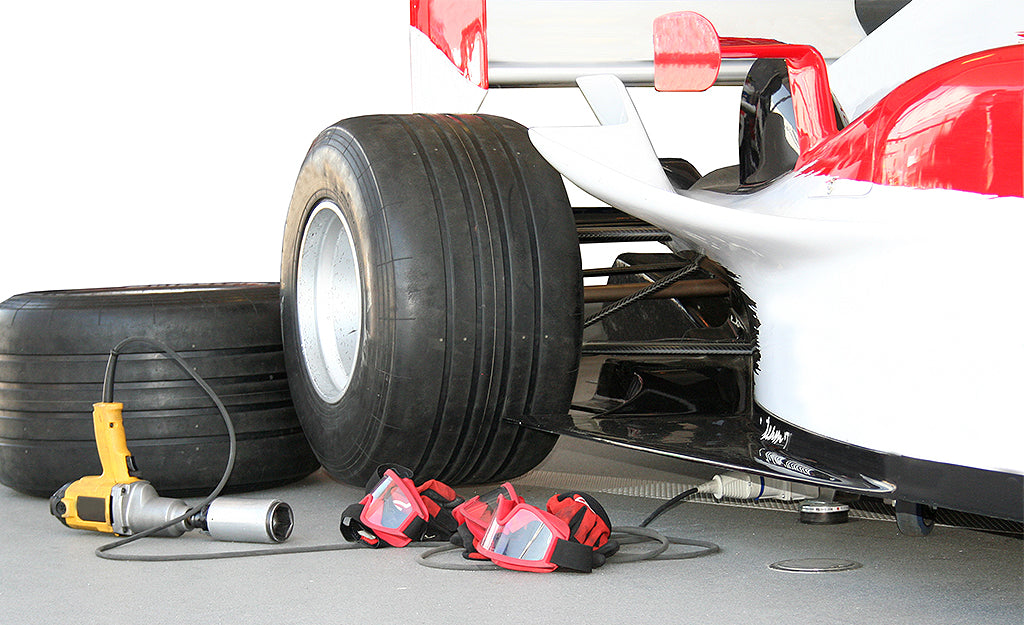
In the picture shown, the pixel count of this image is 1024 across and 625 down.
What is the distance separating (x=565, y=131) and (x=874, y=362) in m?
0.81

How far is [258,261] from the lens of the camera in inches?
221

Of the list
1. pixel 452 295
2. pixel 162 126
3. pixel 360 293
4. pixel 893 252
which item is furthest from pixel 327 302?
pixel 162 126

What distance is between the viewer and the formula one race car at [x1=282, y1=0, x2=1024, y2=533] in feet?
4.58

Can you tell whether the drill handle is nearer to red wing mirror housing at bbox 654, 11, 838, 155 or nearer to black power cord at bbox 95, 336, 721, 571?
black power cord at bbox 95, 336, 721, 571

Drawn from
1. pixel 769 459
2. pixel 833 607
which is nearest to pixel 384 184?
pixel 769 459

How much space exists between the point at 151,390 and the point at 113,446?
0.35 meters

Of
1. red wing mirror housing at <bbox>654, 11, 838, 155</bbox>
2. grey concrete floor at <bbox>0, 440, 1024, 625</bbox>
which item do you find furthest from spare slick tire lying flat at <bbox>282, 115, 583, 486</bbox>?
red wing mirror housing at <bbox>654, 11, 838, 155</bbox>

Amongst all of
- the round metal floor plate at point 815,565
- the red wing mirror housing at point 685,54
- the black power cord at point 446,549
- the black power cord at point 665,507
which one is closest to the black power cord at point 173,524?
the black power cord at point 446,549

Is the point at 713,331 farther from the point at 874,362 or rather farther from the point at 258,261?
the point at 258,261

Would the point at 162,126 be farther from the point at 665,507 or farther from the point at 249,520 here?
the point at 665,507

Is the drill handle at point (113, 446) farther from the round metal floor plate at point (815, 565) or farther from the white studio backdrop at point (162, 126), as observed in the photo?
the white studio backdrop at point (162, 126)

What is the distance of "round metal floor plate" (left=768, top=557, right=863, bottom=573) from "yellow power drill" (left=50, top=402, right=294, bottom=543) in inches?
36.5

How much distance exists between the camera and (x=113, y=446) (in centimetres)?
230

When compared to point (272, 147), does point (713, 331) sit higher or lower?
lower
